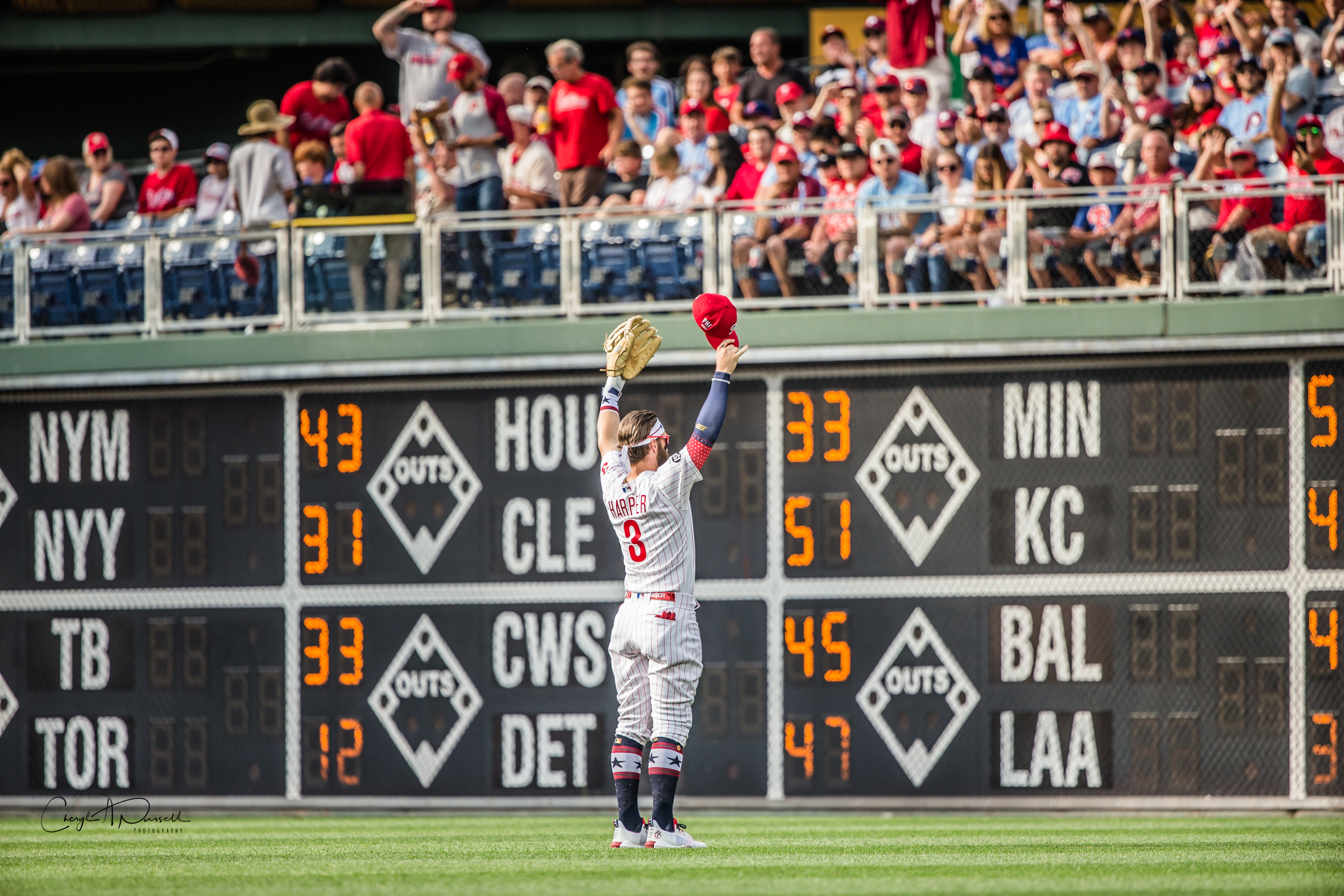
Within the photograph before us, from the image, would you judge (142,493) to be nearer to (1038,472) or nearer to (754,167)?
(754,167)

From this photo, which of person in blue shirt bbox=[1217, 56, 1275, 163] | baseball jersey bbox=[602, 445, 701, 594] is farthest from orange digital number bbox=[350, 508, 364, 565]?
person in blue shirt bbox=[1217, 56, 1275, 163]

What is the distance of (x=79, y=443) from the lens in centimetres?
1324

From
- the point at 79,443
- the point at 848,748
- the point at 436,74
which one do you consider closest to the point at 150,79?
the point at 436,74

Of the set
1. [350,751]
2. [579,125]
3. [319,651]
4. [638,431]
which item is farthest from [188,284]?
[638,431]

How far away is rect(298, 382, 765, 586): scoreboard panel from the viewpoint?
1241 cm

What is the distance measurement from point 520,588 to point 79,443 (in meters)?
3.60

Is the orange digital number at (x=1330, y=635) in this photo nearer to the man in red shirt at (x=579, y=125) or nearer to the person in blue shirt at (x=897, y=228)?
the person in blue shirt at (x=897, y=228)

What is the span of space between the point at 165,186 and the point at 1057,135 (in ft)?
25.9

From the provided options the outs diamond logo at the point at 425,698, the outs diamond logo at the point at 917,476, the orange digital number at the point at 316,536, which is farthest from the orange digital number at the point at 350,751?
the outs diamond logo at the point at 917,476

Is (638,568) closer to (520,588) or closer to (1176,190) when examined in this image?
(520,588)

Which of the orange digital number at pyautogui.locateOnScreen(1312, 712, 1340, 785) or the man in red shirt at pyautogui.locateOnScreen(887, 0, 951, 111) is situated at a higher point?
the man in red shirt at pyautogui.locateOnScreen(887, 0, 951, 111)

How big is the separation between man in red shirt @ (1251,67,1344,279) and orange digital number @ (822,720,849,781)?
13.9 ft

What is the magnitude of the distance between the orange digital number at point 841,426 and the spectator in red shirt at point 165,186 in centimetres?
659

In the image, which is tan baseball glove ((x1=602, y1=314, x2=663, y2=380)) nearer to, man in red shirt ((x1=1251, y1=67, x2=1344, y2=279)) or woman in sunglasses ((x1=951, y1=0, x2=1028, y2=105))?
man in red shirt ((x1=1251, y1=67, x2=1344, y2=279))
